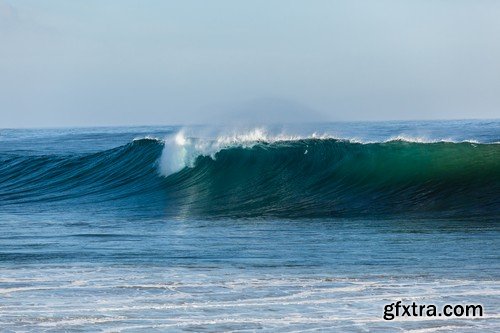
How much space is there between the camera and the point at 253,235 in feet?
39.7

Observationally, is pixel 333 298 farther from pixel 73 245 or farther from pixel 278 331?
pixel 73 245

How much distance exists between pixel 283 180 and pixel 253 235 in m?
6.99

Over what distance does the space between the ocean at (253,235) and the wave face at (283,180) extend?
0.05 meters

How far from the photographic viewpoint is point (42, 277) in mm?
8797

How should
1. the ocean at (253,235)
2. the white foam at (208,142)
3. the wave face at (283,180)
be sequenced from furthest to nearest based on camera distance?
the white foam at (208,142) < the wave face at (283,180) < the ocean at (253,235)

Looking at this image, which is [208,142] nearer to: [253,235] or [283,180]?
[283,180]

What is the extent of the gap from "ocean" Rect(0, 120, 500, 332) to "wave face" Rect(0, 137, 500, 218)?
54 millimetres

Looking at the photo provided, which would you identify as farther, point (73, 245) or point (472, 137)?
point (472, 137)

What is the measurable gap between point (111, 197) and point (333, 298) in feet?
38.9

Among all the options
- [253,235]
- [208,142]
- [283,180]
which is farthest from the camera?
[208,142]

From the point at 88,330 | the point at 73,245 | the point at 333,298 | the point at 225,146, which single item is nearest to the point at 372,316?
the point at 333,298

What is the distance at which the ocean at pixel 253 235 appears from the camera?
726 centimetres

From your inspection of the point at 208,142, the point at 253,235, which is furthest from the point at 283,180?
the point at 253,235

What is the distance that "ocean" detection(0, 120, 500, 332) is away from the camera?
7.26 m
